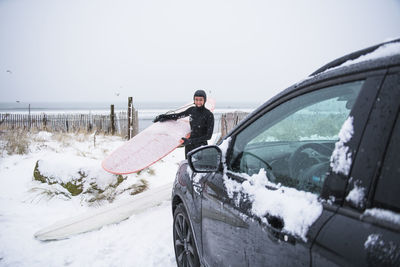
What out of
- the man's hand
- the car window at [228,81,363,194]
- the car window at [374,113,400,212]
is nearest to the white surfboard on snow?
the man's hand

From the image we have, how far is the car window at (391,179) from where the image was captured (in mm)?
667

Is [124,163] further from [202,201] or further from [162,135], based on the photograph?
[202,201]

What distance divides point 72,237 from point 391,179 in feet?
11.2

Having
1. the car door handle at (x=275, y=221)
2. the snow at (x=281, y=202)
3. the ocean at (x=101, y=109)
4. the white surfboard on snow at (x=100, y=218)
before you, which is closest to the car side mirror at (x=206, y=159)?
the snow at (x=281, y=202)

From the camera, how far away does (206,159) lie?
5.36 feet

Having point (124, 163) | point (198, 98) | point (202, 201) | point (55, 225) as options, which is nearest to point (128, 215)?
point (55, 225)

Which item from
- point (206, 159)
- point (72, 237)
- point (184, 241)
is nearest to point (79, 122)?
point (72, 237)

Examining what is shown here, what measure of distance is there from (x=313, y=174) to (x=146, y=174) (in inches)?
178

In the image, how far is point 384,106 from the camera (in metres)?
0.74

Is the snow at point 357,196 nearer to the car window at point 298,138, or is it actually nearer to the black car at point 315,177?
the black car at point 315,177

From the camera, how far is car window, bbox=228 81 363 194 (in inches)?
39.8

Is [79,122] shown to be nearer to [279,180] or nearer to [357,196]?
[279,180]

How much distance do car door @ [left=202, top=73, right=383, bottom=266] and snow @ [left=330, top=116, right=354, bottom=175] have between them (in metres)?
0.04

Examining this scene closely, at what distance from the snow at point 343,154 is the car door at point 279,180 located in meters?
0.04
